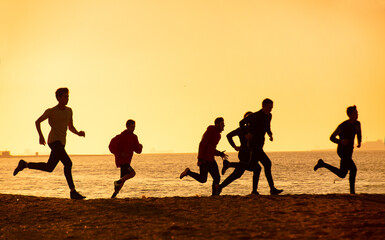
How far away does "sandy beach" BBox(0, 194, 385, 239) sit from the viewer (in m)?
8.80

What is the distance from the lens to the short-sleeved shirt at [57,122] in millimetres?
12031

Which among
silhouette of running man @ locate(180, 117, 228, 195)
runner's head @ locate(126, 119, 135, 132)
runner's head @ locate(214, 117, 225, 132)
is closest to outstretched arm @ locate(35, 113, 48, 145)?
runner's head @ locate(126, 119, 135, 132)

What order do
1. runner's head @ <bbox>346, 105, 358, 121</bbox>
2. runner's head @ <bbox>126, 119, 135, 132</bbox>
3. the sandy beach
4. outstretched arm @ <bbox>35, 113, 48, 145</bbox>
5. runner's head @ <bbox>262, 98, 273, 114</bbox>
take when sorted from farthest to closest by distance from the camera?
runner's head @ <bbox>126, 119, 135, 132</bbox> → runner's head @ <bbox>346, 105, 358, 121</bbox> → runner's head @ <bbox>262, 98, 273, 114</bbox> → outstretched arm @ <bbox>35, 113, 48, 145</bbox> → the sandy beach

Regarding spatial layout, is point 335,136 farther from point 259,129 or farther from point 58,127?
point 58,127

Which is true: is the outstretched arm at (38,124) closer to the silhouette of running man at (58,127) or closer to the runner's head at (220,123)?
the silhouette of running man at (58,127)

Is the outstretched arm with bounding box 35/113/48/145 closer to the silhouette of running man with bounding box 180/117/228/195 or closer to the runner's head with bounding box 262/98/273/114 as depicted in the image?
the silhouette of running man with bounding box 180/117/228/195

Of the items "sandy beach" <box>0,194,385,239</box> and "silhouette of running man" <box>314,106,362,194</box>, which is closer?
"sandy beach" <box>0,194,385,239</box>

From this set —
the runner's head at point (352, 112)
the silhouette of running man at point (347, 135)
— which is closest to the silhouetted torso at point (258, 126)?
the silhouette of running man at point (347, 135)

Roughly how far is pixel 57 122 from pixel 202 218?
387cm

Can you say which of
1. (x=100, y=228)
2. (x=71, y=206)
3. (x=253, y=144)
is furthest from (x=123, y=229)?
(x=253, y=144)

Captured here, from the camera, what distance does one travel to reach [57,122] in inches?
474

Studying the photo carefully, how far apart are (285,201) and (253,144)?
1610 millimetres

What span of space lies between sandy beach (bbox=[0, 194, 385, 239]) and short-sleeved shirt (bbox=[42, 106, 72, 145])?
139 centimetres

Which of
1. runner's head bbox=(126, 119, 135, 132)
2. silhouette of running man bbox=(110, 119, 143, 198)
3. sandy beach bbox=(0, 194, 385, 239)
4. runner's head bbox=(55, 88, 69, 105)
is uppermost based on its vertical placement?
runner's head bbox=(55, 88, 69, 105)
